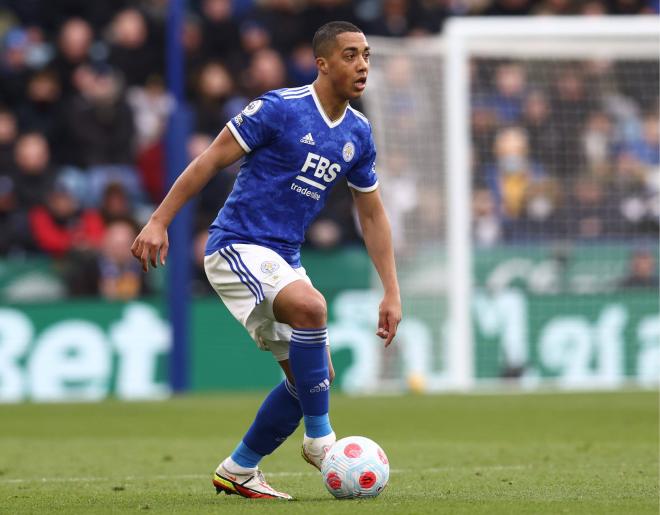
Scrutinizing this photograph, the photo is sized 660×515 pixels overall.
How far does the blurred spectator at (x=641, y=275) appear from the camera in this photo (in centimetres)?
1528

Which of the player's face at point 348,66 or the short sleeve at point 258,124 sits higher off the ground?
the player's face at point 348,66

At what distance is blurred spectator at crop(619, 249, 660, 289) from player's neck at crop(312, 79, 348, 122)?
9.45m

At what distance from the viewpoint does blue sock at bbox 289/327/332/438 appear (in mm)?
6078

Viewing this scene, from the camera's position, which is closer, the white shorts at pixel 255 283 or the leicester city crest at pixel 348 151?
the white shorts at pixel 255 283

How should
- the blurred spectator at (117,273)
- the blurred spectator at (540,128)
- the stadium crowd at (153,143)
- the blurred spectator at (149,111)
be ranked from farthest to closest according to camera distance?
the blurred spectator at (149,111), the blurred spectator at (540,128), the stadium crowd at (153,143), the blurred spectator at (117,273)

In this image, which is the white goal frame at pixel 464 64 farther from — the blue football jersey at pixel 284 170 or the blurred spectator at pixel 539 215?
the blue football jersey at pixel 284 170

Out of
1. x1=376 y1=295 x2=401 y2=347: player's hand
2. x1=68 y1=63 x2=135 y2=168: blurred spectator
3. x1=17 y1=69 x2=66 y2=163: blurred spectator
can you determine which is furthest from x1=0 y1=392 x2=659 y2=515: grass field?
x1=17 y1=69 x2=66 y2=163: blurred spectator

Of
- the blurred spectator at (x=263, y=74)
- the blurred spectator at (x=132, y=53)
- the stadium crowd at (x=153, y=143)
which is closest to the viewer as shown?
the stadium crowd at (x=153, y=143)

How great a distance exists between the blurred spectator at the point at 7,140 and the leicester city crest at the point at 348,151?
941 cm

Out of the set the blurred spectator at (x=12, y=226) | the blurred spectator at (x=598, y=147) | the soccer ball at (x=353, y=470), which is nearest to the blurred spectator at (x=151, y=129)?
the blurred spectator at (x=12, y=226)

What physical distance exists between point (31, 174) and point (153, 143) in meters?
1.52

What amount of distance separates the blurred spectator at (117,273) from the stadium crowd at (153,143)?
1 centimetres

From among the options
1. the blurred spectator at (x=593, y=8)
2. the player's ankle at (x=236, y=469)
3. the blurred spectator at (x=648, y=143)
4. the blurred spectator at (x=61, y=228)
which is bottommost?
the player's ankle at (x=236, y=469)

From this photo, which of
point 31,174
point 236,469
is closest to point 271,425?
point 236,469
